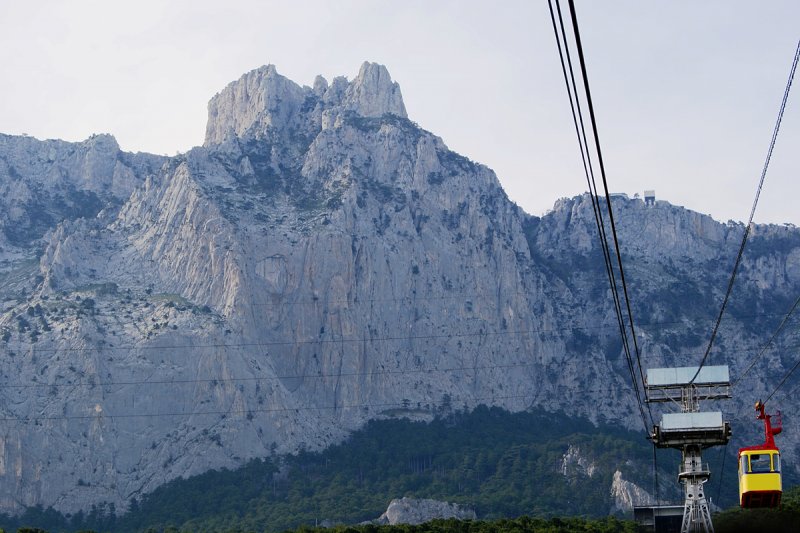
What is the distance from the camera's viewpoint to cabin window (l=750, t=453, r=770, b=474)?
78.2 meters

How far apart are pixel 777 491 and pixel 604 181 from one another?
4575 centimetres

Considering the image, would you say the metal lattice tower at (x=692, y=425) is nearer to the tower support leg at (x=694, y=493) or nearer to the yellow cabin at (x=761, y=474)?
the tower support leg at (x=694, y=493)

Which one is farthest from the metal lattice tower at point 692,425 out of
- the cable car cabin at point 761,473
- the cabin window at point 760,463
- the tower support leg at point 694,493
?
the cabin window at point 760,463

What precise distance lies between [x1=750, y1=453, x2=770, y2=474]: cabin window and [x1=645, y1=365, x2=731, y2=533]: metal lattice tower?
397 inches

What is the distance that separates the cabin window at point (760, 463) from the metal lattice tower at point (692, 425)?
10086mm

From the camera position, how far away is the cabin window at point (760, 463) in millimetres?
78194

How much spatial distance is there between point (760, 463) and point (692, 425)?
40.1 ft

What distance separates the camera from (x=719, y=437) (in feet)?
299

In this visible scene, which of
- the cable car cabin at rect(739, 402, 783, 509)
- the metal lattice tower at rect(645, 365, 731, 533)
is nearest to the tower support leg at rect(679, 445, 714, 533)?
the metal lattice tower at rect(645, 365, 731, 533)

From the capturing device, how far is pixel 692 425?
90.6 meters

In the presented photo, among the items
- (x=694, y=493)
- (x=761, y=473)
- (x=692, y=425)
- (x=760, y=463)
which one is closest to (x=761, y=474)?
(x=761, y=473)

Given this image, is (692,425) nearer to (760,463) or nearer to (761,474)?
(760,463)

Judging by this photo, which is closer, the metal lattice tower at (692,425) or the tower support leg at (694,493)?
the metal lattice tower at (692,425)

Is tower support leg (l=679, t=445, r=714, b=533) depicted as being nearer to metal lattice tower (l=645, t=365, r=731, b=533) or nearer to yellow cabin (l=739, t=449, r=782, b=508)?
metal lattice tower (l=645, t=365, r=731, b=533)
